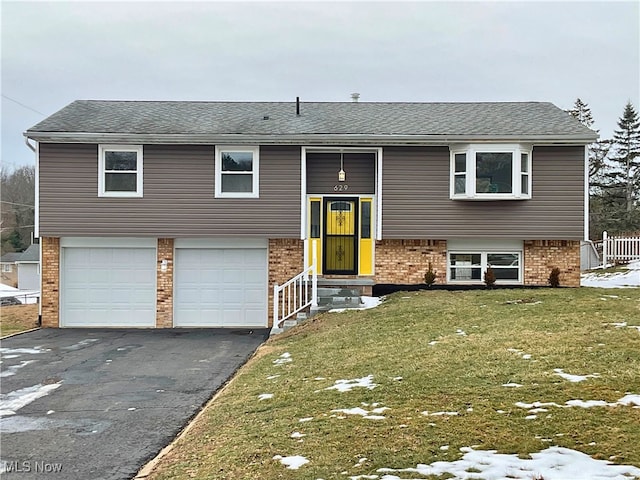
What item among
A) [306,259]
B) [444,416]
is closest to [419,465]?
[444,416]

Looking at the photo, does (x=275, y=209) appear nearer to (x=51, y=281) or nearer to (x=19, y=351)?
(x=51, y=281)

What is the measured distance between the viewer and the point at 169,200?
15.9 meters

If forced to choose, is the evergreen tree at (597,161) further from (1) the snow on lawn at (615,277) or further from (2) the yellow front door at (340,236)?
(2) the yellow front door at (340,236)

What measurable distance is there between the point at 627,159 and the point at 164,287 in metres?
38.2

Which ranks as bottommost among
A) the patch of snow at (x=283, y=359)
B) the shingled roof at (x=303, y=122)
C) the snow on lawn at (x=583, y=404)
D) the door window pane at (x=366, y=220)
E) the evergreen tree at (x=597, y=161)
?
the patch of snow at (x=283, y=359)

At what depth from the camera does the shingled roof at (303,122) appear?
15492 millimetres

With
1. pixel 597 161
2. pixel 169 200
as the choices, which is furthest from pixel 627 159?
pixel 169 200

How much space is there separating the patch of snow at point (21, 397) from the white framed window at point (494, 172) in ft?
34.0

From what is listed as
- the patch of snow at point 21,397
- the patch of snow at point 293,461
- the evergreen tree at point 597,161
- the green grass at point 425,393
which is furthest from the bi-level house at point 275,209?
the evergreen tree at point 597,161

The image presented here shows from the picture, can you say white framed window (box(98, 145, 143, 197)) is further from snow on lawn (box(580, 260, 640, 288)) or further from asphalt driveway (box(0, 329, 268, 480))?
snow on lawn (box(580, 260, 640, 288))

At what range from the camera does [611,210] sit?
129 ft

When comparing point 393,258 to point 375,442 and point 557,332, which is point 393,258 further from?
point 375,442

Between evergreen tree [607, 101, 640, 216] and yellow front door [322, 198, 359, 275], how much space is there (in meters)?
31.1

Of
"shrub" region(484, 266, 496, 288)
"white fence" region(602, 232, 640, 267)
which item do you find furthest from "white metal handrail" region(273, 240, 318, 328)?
"white fence" region(602, 232, 640, 267)
